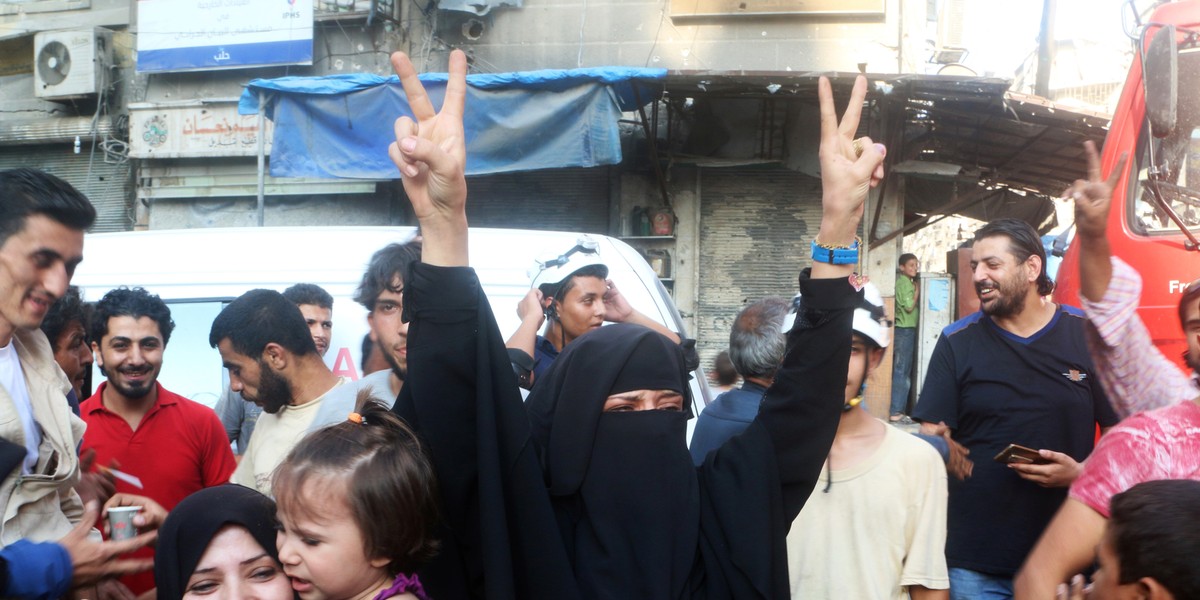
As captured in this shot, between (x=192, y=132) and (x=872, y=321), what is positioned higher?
(x=192, y=132)

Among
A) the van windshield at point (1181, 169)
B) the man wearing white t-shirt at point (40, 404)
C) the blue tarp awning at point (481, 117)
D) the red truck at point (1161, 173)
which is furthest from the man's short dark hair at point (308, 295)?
the blue tarp awning at point (481, 117)

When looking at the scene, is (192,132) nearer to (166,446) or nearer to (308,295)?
(308,295)

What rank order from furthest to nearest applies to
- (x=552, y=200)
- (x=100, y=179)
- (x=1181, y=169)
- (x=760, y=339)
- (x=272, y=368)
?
(x=100, y=179) < (x=552, y=200) < (x=1181, y=169) < (x=272, y=368) < (x=760, y=339)

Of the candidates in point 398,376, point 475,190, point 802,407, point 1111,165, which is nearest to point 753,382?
point 398,376

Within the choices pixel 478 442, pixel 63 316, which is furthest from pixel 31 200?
pixel 63 316

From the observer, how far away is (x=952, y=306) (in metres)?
12.2

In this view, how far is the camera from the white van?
4809 millimetres

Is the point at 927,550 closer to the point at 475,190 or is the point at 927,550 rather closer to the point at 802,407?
the point at 802,407

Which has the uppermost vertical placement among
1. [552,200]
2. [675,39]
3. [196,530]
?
[675,39]

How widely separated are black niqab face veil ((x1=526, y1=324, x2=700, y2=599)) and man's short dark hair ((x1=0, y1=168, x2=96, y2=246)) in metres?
1.08

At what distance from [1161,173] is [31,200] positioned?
4.33 meters

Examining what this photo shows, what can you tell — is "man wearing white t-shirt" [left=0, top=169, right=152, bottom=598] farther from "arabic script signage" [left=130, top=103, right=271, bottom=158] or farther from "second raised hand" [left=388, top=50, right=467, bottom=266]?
"arabic script signage" [left=130, top=103, right=271, bottom=158]

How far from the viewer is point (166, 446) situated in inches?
145

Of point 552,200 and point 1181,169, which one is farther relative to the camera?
point 552,200
